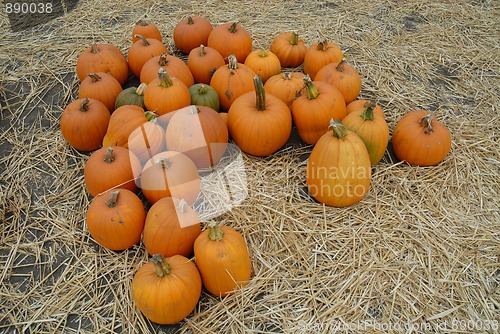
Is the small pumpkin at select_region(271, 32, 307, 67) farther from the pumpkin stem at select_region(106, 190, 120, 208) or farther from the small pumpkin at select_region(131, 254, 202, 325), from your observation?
the small pumpkin at select_region(131, 254, 202, 325)

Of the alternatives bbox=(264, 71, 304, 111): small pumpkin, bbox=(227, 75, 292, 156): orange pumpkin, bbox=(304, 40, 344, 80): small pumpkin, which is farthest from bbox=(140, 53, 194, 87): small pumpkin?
bbox=(304, 40, 344, 80): small pumpkin

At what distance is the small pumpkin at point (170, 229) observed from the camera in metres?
2.64

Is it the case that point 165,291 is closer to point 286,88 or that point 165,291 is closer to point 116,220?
point 116,220

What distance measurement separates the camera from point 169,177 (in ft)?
9.58

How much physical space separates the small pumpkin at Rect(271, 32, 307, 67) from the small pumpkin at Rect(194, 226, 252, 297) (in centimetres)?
→ 243

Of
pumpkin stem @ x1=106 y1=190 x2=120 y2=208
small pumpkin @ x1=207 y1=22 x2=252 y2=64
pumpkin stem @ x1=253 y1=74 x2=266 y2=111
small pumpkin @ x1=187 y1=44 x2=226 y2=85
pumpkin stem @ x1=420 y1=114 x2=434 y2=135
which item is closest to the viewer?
pumpkin stem @ x1=106 y1=190 x2=120 y2=208

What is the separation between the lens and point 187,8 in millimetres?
5754

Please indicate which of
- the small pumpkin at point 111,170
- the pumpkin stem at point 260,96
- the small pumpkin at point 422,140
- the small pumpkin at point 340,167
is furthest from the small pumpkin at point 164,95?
the small pumpkin at point 422,140

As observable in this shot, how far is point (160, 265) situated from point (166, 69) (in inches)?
81.2

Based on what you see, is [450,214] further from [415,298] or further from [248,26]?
[248,26]

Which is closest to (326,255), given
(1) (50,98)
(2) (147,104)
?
(2) (147,104)

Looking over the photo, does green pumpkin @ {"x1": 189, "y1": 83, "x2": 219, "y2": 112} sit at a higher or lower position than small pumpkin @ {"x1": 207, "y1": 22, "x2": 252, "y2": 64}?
lower

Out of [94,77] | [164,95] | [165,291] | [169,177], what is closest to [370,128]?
[169,177]

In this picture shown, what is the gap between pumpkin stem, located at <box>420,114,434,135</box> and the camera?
3268mm
